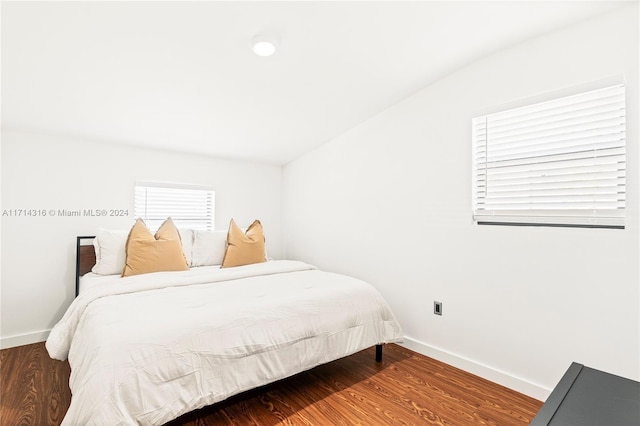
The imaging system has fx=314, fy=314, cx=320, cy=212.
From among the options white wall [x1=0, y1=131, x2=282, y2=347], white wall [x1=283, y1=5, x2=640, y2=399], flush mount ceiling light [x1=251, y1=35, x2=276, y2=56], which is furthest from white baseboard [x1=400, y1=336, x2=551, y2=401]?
white wall [x1=0, y1=131, x2=282, y2=347]

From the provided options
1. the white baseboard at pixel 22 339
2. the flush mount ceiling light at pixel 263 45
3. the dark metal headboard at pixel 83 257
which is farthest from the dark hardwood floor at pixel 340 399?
the flush mount ceiling light at pixel 263 45

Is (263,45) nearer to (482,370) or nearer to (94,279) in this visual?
(94,279)

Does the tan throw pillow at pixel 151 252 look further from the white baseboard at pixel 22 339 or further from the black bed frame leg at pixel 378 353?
the black bed frame leg at pixel 378 353

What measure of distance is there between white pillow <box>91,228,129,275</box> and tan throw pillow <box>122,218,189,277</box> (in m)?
0.11

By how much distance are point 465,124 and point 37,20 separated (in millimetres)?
2807

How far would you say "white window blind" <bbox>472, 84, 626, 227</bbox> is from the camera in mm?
1854

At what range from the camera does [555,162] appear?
6.81 feet

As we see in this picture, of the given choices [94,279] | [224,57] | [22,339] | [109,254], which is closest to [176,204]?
[109,254]

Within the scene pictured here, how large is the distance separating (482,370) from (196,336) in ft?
6.77

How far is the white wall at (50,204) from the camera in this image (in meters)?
2.72

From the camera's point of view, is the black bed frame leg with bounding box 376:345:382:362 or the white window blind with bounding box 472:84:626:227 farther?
the black bed frame leg with bounding box 376:345:382:362

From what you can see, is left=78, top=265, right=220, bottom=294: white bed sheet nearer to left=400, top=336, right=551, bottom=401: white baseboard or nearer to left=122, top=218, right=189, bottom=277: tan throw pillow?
left=122, top=218, right=189, bottom=277: tan throw pillow

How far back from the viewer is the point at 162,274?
2625 millimetres

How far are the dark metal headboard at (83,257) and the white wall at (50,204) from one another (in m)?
0.12
